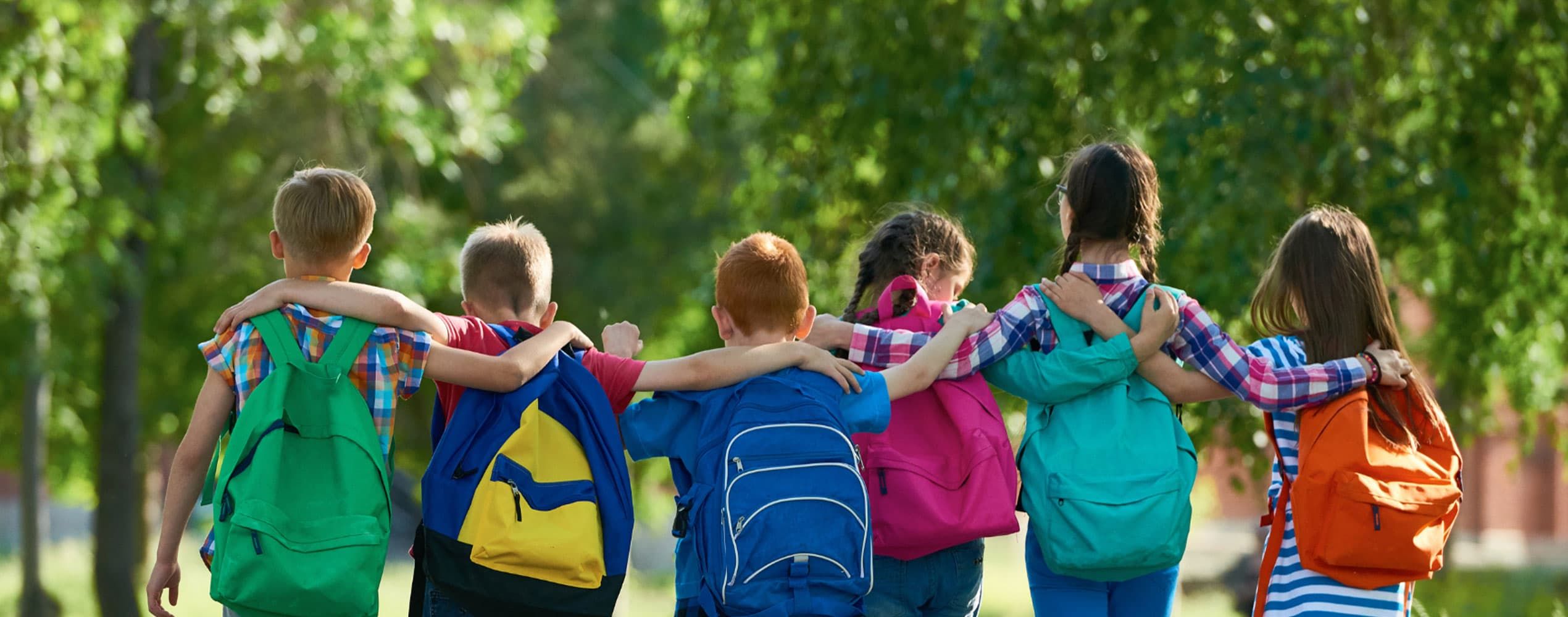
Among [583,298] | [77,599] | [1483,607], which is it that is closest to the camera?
[1483,607]

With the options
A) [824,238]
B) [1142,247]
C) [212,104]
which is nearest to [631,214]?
[212,104]

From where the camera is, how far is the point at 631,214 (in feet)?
49.0

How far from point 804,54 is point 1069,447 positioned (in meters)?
4.76

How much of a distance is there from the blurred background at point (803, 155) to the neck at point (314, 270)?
4.59 ft

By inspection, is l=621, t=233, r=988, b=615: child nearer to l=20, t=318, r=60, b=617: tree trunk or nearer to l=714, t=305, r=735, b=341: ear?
l=714, t=305, r=735, b=341: ear

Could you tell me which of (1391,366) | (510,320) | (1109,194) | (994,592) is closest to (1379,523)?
(1391,366)

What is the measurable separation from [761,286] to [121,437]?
31.2ft

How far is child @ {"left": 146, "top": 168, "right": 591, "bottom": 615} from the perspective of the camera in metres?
2.77

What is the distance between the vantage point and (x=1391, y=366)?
3.07 m

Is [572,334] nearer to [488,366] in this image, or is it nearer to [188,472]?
[488,366]

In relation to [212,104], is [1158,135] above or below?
below

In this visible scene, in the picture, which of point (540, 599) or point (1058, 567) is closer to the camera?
point (540, 599)

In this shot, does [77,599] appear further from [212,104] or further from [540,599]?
[540,599]

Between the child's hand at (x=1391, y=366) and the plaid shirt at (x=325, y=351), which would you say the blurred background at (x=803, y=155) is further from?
the child's hand at (x=1391, y=366)
